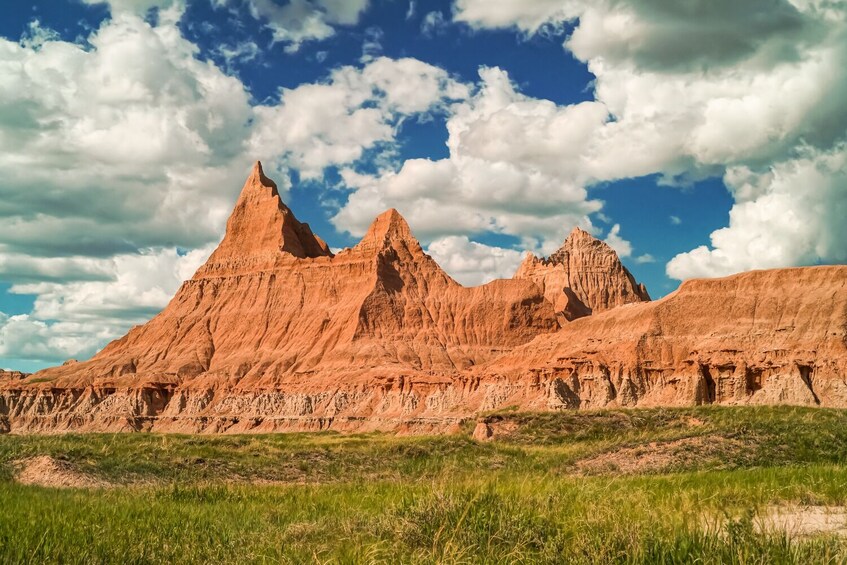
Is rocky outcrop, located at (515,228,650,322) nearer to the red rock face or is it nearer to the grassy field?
the red rock face

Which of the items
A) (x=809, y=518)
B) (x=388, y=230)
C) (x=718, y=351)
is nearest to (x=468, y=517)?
(x=809, y=518)

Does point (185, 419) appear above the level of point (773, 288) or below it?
below

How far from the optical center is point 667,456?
2378 centimetres

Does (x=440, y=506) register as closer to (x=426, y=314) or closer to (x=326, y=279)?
(x=426, y=314)

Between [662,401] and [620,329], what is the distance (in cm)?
1624

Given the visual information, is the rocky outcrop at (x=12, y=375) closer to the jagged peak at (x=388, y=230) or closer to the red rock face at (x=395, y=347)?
the red rock face at (x=395, y=347)

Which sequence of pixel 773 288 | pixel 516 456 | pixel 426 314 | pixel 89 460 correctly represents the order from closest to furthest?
pixel 89 460
pixel 516 456
pixel 773 288
pixel 426 314

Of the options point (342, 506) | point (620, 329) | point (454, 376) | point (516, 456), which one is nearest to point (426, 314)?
point (454, 376)

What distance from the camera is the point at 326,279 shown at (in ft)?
434

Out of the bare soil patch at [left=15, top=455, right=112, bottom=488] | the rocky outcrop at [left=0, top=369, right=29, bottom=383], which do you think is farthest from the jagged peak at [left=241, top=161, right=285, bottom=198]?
the bare soil patch at [left=15, top=455, right=112, bottom=488]

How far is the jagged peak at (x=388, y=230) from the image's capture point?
459 feet

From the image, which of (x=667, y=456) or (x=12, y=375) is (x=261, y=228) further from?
(x=667, y=456)

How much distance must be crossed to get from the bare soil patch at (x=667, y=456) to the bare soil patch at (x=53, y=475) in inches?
570

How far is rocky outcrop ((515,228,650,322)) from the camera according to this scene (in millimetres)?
A: 177625
